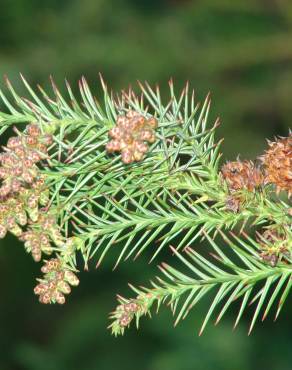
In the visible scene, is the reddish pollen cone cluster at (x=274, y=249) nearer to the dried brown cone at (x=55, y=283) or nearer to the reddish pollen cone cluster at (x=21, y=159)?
the dried brown cone at (x=55, y=283)

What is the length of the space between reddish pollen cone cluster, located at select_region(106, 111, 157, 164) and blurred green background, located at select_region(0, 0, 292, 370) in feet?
13.1

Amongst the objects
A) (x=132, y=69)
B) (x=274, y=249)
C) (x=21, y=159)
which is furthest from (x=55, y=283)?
(x=132, y=69)

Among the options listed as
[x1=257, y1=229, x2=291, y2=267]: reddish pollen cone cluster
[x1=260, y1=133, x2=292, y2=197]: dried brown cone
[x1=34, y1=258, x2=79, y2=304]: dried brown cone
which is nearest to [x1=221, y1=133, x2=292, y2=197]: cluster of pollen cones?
[x1=260, y1=133, x2=292, y2=197]: dried brown cone

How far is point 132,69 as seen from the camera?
5.80 m

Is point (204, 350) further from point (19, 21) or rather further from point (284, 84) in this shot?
point (19, 21)

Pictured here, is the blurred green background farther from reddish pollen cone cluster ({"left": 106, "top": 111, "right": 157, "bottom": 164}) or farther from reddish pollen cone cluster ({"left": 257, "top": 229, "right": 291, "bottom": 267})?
reddish pollen cone cluster ({"left": 106, "top": 111, "right": 157, "bottom": 164})

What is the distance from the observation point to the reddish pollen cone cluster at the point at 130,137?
1484 mm

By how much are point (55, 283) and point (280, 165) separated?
1.96ft

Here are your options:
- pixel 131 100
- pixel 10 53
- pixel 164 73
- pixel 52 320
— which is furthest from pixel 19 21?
pixel 131 100

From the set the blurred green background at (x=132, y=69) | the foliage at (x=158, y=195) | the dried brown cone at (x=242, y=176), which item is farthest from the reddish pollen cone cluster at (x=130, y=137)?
the blurred green background at (x=132, y=69)

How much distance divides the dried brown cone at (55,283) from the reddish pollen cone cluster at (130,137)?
0.97 feet

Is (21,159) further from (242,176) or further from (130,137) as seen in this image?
(242,176)

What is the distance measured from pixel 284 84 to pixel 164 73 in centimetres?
104

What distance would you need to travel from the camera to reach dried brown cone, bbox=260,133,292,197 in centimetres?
163
